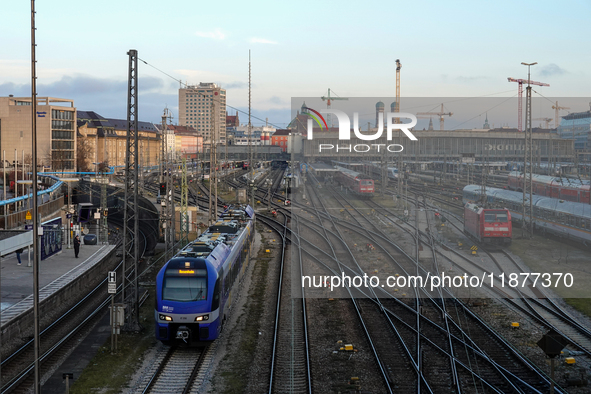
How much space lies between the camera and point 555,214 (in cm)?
3136

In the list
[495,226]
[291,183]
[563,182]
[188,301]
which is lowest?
[188,301]

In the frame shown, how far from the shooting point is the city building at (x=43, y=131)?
81312mm

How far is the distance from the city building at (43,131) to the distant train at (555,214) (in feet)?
213

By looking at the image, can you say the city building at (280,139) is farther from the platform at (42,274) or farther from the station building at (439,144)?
the platform at (42,274)

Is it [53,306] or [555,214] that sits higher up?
[555,214]

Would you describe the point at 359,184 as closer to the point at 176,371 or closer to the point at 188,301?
the point at 188,301

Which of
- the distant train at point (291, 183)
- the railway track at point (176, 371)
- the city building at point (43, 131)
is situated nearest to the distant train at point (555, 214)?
the distant train at point (291, 183)

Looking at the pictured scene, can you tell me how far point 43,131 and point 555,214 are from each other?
73.1 meters

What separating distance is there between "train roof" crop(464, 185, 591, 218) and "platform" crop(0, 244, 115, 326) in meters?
24.2

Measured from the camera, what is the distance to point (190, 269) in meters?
14.7

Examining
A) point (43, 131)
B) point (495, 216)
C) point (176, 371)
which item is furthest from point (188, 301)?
point (43, 131)

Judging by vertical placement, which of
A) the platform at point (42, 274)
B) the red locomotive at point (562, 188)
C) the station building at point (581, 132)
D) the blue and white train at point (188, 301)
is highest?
the station building at point (581, 132)

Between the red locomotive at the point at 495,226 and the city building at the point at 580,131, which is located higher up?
the city building at the point at 580,131

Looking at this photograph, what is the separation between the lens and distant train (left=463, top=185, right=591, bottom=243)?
28.2 metres
